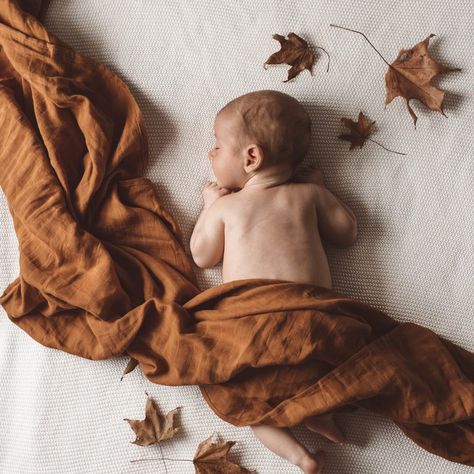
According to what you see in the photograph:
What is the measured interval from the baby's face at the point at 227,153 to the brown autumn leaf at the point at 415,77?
0.40 m

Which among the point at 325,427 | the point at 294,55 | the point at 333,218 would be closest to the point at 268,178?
the point at 333,218

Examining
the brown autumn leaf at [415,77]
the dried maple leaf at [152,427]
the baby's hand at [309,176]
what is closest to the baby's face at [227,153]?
the baby's hand at [309,176]

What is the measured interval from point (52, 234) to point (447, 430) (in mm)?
978

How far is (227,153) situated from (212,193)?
4.2 inches

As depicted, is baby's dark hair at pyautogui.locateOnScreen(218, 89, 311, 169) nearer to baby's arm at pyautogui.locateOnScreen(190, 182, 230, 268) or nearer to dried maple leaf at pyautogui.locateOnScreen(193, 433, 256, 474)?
baby's arm at pyautogui.locateOnScreen(190, 182, 230, 268)

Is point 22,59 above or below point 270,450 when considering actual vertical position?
above

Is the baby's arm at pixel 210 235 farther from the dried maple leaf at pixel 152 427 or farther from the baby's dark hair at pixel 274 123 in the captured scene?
the dried maple leaf at pixel 152 427

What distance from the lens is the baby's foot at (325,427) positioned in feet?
4.46

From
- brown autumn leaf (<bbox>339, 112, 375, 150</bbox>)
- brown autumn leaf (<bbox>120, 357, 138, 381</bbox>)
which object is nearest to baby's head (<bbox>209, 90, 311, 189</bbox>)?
brown autumn leaf (<bbox>339, 112, 375, 150</bbox>)

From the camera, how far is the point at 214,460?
1.42 meters

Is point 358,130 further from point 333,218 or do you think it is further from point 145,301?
point 145,301

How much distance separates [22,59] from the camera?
1507 millimetres

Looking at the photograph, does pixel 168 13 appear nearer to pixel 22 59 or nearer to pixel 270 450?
pixel 22 59

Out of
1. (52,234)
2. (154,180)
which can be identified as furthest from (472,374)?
(52,234)
